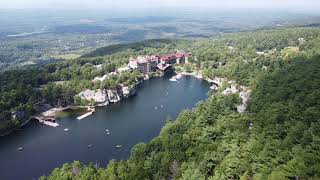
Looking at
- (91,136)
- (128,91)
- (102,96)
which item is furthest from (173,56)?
(91,136)

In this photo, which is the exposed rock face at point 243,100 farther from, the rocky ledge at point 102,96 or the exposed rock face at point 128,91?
the rocky ledge at point 102,96

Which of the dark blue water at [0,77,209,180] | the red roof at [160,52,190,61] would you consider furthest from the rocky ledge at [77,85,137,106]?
the red roof at [160,52,190,61]

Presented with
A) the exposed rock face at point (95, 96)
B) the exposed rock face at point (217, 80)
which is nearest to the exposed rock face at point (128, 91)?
the exposed rock face at point (95, 96)

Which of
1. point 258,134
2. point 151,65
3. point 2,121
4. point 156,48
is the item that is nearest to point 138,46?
point 156,48

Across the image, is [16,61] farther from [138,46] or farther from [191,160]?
[191,160]

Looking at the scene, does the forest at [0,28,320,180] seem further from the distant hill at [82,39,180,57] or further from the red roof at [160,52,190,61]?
the distant hill at [82,39,180,57]
